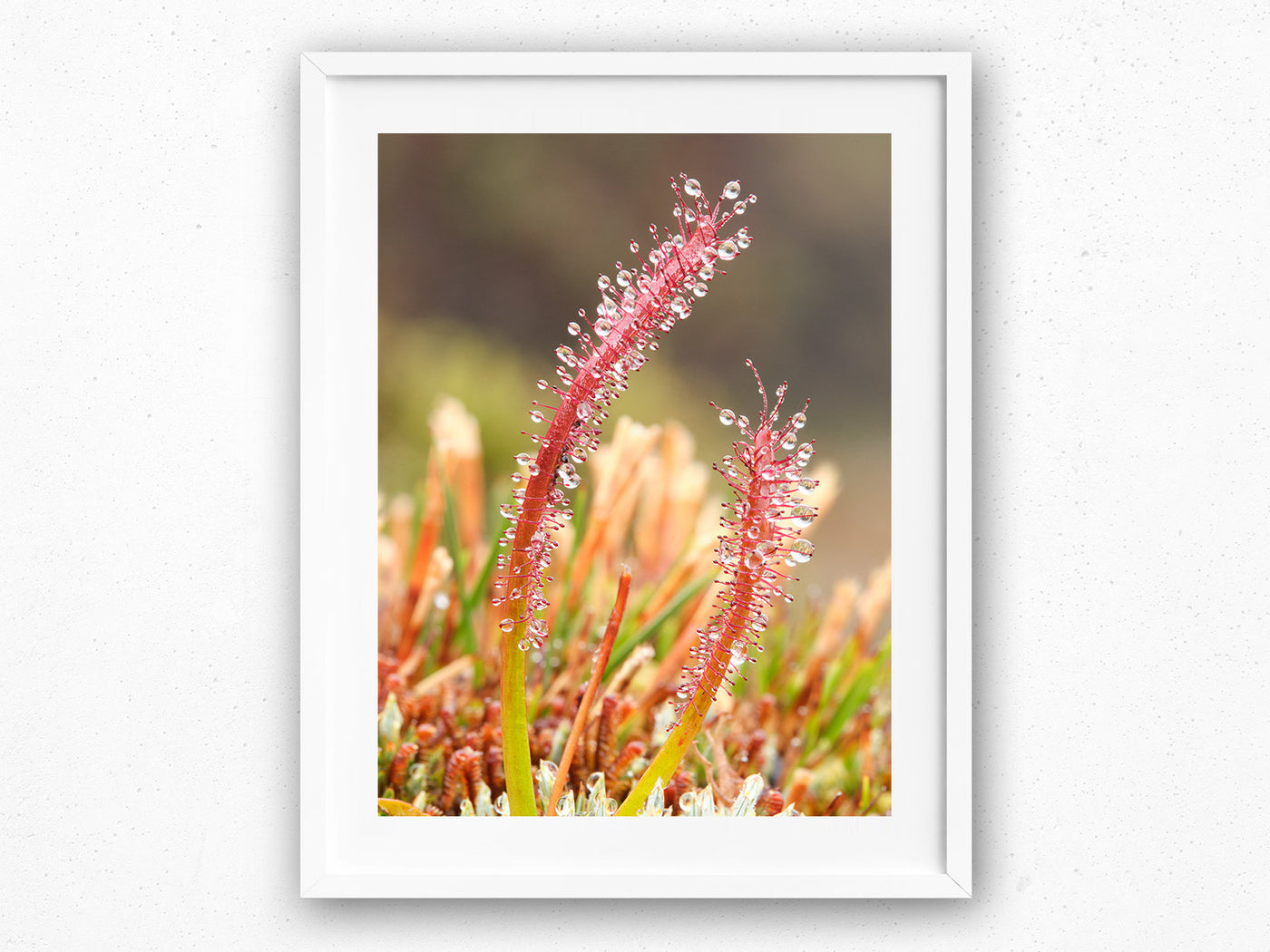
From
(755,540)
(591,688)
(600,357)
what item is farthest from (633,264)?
(591,688)

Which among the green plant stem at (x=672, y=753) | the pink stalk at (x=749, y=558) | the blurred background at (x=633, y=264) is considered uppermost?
the blurred background at (x=633, y=264)

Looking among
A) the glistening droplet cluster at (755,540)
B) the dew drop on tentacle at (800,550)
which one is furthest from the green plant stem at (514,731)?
the dew drop on tentacle at (800,550)

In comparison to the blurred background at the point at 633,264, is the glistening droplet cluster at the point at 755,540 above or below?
below
